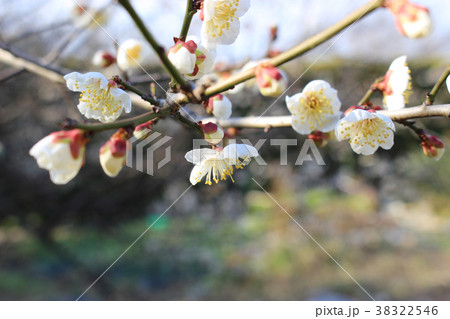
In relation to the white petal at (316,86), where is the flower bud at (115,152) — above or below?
below

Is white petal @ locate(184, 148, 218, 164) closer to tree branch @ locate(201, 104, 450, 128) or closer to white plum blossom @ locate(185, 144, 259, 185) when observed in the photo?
white plum blossom @ locate(185, 144, 259, 185)

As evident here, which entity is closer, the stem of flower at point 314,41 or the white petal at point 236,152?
the stem of flower at point 314,41

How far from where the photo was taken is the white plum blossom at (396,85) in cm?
100

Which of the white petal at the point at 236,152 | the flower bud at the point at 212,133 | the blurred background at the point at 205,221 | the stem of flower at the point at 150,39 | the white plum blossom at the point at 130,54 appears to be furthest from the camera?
the blurred background at the point at 205,221

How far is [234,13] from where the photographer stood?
3.01ft

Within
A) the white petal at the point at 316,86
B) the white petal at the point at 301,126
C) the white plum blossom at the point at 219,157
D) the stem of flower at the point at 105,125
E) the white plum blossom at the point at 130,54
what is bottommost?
the stem of flower at the point at 105,125

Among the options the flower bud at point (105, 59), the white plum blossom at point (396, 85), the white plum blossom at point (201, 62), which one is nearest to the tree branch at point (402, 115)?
the white plum blossom at point (396, 85)

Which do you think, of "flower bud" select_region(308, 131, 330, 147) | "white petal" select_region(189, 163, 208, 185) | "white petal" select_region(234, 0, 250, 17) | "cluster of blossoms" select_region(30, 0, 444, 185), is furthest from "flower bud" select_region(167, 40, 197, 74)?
"flower bud" select_region(308, 131, 330, 147)

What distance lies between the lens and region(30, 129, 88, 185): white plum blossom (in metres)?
0.69

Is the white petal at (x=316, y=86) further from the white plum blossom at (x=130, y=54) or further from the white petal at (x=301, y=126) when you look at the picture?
the white plum blossom at (x=130, y=54)

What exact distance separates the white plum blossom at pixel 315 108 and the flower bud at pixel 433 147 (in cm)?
26

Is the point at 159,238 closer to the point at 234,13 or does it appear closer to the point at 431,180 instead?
the point at 234,13

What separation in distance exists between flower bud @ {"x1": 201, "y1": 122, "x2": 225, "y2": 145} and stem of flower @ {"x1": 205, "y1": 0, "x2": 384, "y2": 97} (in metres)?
0.12
